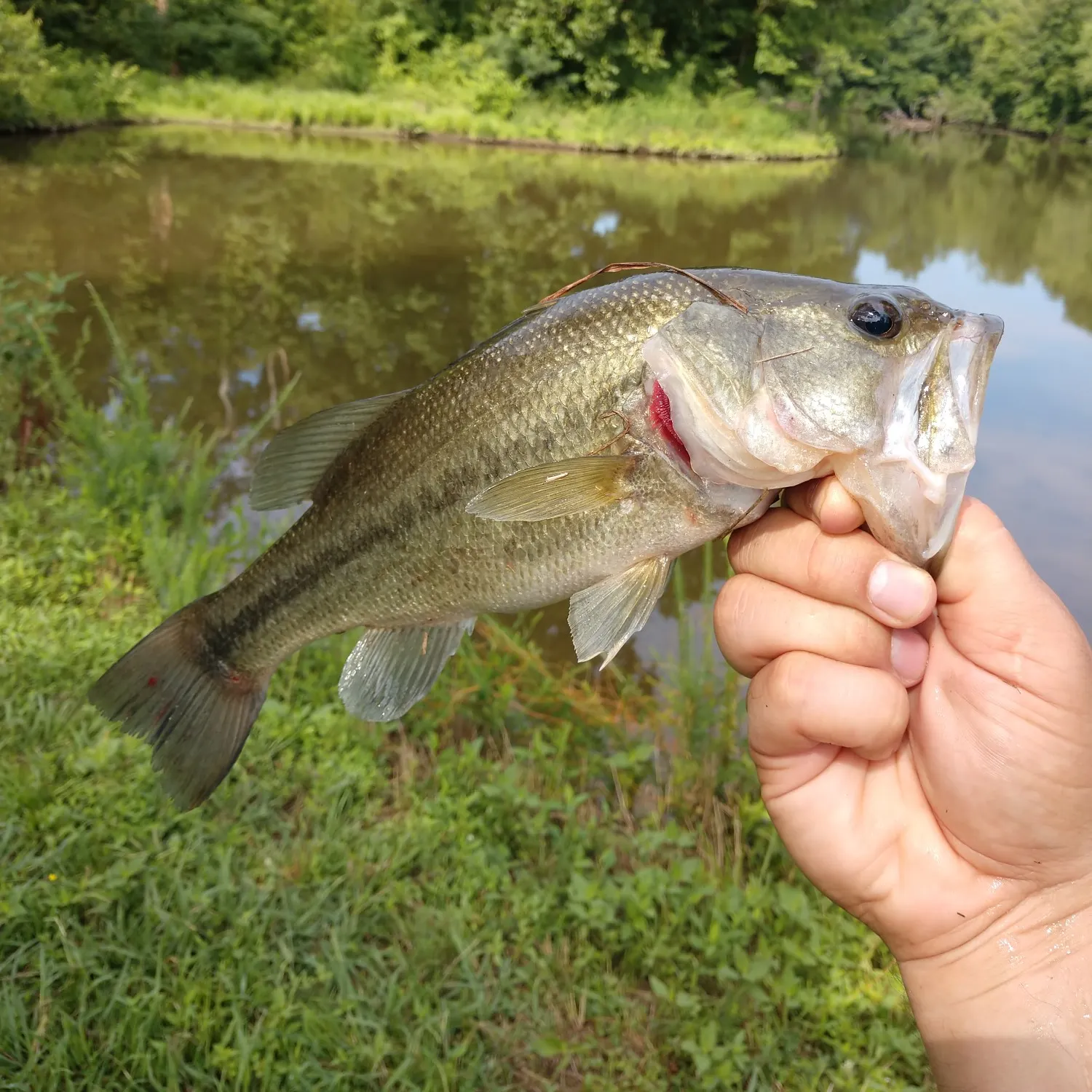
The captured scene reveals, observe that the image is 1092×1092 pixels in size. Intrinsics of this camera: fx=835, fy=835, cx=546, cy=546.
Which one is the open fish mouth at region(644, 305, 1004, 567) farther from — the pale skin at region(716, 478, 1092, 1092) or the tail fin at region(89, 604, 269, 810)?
the tail fin at region(89, 604, 269, 810)

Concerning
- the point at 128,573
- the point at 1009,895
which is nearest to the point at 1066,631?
the point at 1009,895

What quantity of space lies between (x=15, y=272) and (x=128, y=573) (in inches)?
332

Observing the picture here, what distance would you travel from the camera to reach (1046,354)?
1059 centimetres

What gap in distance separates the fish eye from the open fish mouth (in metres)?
0.06

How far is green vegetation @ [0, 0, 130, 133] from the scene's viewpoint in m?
19.2

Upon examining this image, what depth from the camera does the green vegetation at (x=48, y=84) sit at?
1916cm

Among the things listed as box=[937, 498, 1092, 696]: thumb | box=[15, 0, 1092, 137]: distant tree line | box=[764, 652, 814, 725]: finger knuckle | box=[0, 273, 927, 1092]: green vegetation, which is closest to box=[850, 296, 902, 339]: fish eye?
box=[937, 498, 1092, 696]: thumb

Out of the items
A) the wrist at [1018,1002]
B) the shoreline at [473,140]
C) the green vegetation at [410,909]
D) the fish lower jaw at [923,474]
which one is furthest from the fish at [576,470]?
the shoreline at [473,140]

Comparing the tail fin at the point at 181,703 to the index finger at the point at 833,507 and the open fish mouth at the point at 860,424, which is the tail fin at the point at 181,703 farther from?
the index finger at the point at 833,507

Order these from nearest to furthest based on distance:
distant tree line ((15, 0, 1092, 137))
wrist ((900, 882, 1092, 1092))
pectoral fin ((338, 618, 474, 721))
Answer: wrist ((900, 882, 1092, 1092)) < pectoral fin ((338, 618, 474, 721)) < distant tree line ((15, 0, 1092, 137))

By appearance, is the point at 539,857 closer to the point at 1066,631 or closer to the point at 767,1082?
the point at 767,1082

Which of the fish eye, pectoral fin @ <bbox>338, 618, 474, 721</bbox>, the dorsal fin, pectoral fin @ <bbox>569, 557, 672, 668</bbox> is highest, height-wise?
the fish eye

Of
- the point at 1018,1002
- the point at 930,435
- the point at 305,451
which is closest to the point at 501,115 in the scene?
the point at 305,451

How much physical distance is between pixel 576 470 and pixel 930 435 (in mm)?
616
